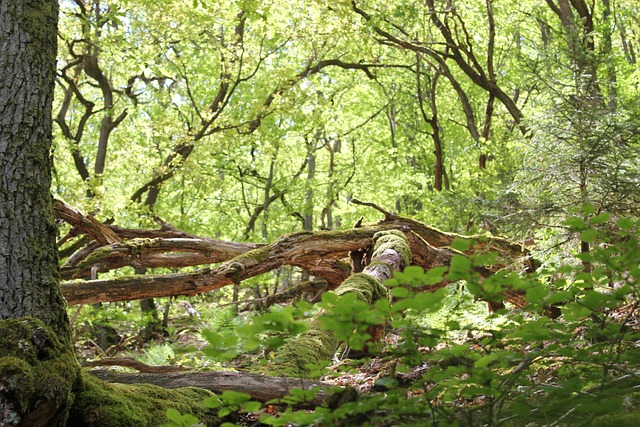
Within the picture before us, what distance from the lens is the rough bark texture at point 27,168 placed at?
10.7 ft

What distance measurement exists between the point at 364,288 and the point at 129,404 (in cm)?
215

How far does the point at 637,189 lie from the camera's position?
568cm

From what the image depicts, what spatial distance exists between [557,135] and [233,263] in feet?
12.6

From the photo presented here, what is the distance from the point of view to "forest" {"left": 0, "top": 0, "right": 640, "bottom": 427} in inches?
77.7

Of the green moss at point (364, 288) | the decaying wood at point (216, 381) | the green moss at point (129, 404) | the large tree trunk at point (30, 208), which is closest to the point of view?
the large tree trunk at point (30, 208)

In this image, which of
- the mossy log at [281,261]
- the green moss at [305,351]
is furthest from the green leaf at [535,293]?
the mossy log at [281,261]

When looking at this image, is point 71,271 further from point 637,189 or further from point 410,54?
point 410,54

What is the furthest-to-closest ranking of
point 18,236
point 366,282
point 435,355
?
point 366,282 < point 18,236 < point 435,355

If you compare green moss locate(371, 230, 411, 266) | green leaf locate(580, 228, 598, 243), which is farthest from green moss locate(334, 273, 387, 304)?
green leaf locate(580, 228, 598, 243)

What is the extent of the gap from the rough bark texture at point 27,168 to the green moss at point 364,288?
2.17 metres

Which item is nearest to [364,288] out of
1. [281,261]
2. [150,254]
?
[281,261]

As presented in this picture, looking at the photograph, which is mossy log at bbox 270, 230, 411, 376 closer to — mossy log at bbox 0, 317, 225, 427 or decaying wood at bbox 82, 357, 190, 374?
mossy log at bbox 0, 317, 225, 427

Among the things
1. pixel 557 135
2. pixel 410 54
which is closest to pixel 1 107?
pixel 557 135

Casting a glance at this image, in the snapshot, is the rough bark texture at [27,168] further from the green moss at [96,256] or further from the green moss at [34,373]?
the green moss at [96,256]
